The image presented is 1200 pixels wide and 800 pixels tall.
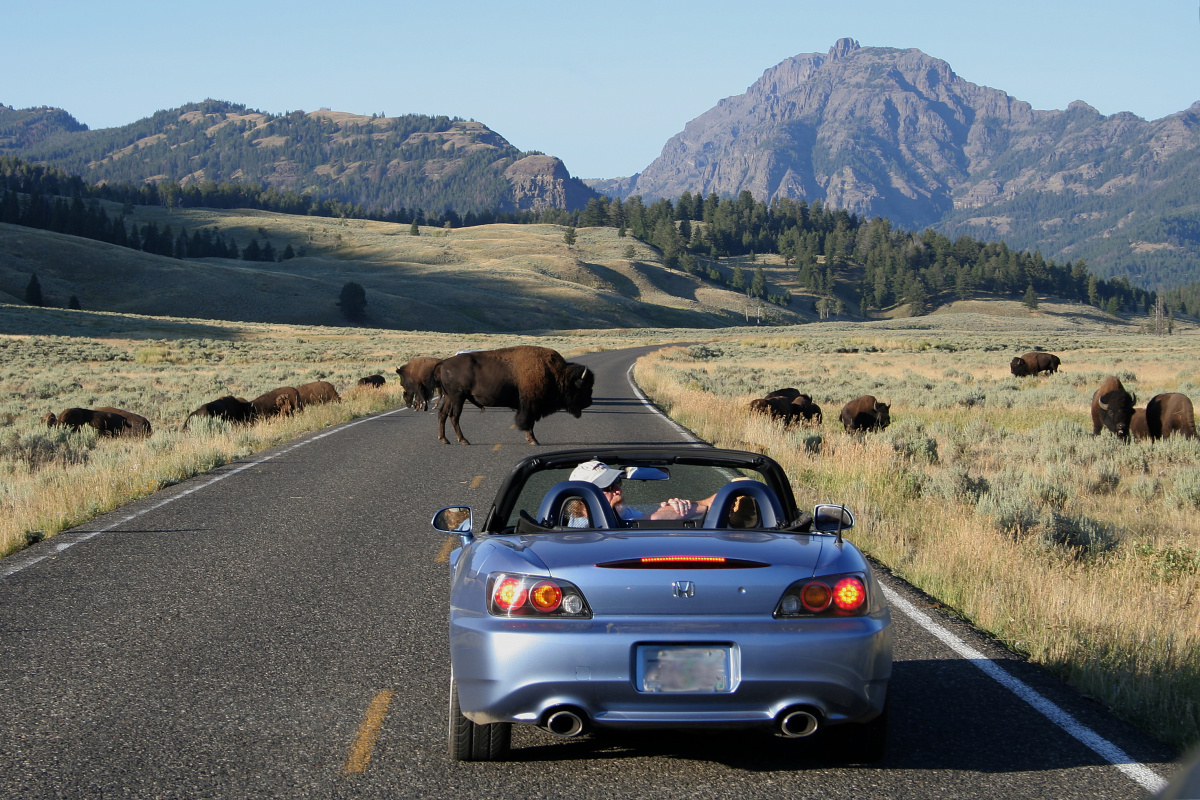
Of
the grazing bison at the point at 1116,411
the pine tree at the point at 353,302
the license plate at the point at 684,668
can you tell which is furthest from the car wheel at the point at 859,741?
the pine tree at the point at 353,302

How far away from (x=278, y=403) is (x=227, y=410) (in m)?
2.33

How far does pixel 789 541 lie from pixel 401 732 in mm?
1895

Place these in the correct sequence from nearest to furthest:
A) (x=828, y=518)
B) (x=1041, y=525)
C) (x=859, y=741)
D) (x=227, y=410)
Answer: (x=859, y=741) < (x=828, y=518) < (x=1041, y=525) < (x=227, y=410)

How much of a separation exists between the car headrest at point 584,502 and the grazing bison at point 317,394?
2090cm

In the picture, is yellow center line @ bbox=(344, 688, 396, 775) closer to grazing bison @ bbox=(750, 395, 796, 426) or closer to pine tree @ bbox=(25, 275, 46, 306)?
grazing bison @ bbox=(750, 395, 796, 426)

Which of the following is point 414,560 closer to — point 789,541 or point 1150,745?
point 789,541

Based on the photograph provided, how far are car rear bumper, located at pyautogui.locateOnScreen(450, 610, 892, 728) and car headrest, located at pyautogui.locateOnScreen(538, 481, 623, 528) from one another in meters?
0.77

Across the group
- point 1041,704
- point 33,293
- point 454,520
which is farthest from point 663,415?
point 33,293

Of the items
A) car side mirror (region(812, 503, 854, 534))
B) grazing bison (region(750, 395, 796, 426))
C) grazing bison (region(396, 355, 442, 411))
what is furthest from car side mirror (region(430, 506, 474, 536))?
grazing bison (region(396, 355, 442, 411))

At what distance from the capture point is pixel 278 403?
2300 cm

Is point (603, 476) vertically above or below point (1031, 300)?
above

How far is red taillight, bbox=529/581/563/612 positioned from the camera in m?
3.91

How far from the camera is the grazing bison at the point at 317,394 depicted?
2514 centimetres

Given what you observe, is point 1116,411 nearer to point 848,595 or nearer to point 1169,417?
point 1169,417
